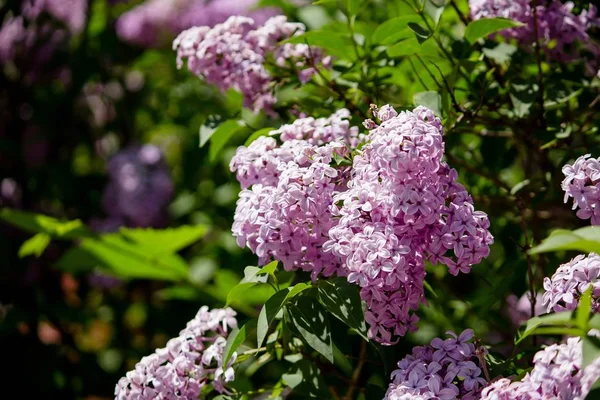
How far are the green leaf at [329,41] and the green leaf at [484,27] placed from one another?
0.22m

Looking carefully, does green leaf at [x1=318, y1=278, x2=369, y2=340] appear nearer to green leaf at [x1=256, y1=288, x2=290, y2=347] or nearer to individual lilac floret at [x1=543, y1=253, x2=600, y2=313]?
green leaf at [x1=256, y1=288, x2=290, y2=347]

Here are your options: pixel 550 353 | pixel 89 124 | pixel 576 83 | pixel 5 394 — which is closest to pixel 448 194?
pixel 550 353

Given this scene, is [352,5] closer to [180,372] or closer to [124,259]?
[180,372]

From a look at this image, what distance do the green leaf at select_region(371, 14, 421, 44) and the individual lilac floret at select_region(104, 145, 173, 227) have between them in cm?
159

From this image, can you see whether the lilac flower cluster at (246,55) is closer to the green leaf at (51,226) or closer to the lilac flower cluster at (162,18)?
the green leaf at (51,226)

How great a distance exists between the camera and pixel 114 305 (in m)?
2.80

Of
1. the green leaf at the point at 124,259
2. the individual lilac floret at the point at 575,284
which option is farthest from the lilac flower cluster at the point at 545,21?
the green leaf at the point at 124,259

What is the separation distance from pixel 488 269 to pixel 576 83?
54 centimetres

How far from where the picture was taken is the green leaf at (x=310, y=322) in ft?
3.45

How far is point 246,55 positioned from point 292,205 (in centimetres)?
46

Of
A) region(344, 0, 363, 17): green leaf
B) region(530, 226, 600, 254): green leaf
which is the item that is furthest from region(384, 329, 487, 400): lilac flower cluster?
region(344, 0, 363, 17): green leaf

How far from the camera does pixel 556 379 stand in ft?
2.84

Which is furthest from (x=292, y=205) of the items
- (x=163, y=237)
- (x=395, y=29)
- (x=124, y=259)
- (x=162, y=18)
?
(x=162, y=18)

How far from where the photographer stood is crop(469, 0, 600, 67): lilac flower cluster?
1404 millimetres
